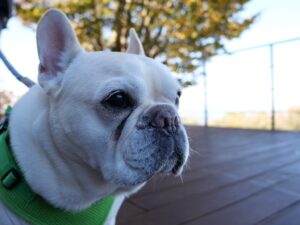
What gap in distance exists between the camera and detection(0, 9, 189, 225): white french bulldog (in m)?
0.92

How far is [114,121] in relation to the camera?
96 cm

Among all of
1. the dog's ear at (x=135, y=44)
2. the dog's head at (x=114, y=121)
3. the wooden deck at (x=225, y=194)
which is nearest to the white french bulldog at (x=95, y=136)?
the dog's head at (x=114, y=121)

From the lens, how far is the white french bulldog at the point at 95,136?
918 mm

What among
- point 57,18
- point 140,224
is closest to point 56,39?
point 57,18

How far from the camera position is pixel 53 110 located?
96 centimetres

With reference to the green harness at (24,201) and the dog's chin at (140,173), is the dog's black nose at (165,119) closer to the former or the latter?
the dog's chin at (140,173)

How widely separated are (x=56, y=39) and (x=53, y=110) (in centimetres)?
29

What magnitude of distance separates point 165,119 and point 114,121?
0.16 metres

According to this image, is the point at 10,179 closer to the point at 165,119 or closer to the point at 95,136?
the point at 95,136

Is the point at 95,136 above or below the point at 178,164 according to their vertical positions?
above

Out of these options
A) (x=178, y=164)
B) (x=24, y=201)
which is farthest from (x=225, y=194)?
(x=24, y=201)

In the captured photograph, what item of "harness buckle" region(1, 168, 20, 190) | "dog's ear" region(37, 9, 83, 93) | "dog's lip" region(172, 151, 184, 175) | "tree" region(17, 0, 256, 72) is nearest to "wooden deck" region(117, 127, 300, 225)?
"dog's lip" region(172, 151, 184, 175)

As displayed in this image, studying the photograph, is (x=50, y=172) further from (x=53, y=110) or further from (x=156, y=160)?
(x=156, y=160)

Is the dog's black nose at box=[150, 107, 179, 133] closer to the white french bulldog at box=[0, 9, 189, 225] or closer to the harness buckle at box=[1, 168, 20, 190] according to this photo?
the white french bulldog at box=[0, 9, 189, 225]
